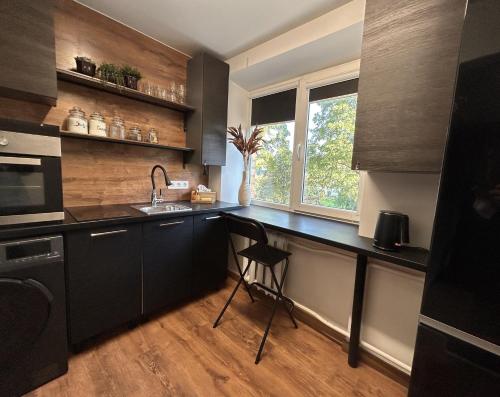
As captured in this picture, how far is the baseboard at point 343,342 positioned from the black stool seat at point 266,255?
579mm

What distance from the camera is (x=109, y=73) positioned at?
1.75 m

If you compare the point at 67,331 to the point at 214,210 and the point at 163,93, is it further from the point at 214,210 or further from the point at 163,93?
the point at 163,93

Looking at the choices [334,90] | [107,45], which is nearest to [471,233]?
[334,90]

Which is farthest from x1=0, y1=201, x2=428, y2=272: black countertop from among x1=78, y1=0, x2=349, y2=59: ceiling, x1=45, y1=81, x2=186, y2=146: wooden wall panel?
x1=78, y1=0, x2=349, y2=59: ceiling

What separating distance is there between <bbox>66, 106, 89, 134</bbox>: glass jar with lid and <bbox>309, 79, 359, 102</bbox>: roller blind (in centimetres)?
192

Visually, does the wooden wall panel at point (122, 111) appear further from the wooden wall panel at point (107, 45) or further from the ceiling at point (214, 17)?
the ceiling at point (214, 17)

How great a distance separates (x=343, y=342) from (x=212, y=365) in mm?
960

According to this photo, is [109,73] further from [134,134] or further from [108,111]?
[134,134]

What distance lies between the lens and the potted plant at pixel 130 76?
5.98 feet

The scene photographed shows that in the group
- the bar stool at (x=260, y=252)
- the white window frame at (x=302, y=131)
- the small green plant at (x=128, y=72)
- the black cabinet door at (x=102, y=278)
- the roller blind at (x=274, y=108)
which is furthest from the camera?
the roller blind at (x=274, y=108)

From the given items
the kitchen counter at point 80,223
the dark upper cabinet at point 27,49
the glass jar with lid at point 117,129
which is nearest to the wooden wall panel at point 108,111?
the glass jar with lid at point 117,129

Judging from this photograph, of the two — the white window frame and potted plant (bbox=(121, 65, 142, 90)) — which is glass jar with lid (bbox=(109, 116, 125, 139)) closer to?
potted plant (bbox=(121, 65, 142, 90))

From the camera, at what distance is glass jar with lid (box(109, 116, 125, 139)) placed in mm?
1857

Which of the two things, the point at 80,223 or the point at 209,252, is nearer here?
the point at 80,223
